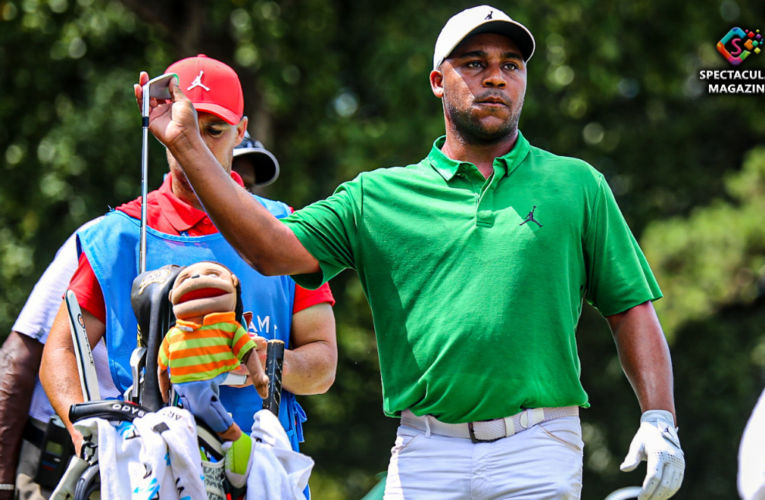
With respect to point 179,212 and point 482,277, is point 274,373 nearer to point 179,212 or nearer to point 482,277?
point 482,277

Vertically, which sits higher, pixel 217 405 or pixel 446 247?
pixel 446 247

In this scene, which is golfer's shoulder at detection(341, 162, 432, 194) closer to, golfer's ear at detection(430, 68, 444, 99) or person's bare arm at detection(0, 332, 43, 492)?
golfer's ear at detection(430, 68, 444, 99)

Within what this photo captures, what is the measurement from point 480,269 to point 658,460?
2.35 feet

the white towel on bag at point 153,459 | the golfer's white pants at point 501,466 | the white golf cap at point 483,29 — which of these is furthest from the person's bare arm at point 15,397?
the white golf cap at point 483,29

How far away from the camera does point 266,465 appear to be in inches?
112

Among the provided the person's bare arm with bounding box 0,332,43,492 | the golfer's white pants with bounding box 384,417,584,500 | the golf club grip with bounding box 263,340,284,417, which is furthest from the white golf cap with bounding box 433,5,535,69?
the person's bare arm with bounding box 0,332,43,492

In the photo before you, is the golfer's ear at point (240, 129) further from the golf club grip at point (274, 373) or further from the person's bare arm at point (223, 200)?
the golf club grip at point (274, 373)

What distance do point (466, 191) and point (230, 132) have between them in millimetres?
889

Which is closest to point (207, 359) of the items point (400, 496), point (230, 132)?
point (400, 496)

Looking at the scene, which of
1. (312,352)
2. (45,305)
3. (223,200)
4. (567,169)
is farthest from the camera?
(45,305)

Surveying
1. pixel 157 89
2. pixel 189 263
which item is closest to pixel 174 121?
pixel 157 89

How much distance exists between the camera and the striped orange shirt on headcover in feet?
9.09

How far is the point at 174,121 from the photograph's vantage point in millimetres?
2943

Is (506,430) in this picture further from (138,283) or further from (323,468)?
(323,468)
